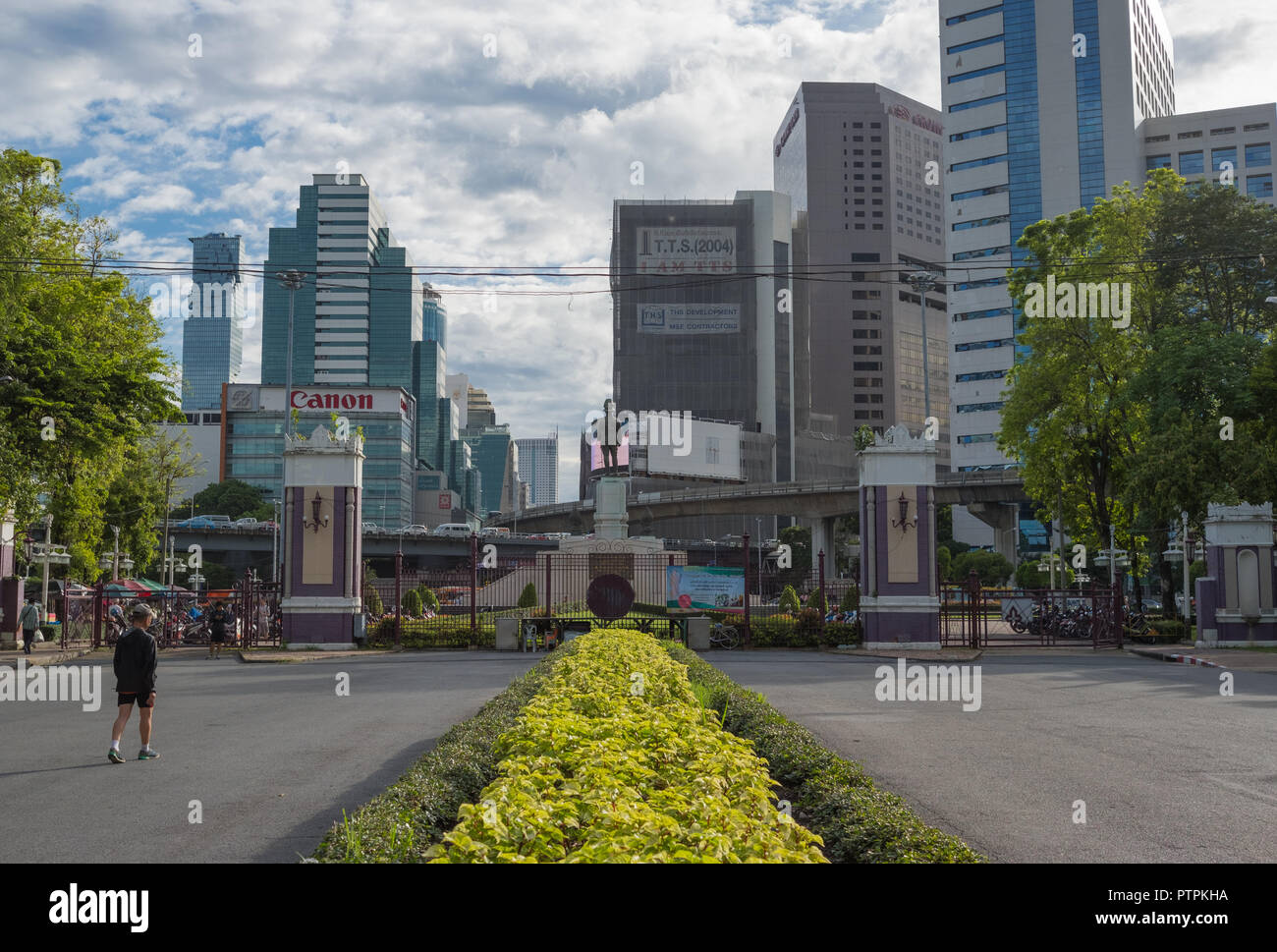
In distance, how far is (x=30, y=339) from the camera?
24719mm

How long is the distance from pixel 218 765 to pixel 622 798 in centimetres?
706

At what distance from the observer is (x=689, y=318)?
132875 mm

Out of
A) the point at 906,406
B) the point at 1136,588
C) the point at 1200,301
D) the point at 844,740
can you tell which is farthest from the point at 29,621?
the point at 906,406

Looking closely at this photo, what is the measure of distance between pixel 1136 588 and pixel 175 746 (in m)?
34.0

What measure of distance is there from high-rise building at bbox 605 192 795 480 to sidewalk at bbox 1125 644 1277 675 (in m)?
102

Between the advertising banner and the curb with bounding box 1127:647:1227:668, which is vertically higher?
the advertising banner

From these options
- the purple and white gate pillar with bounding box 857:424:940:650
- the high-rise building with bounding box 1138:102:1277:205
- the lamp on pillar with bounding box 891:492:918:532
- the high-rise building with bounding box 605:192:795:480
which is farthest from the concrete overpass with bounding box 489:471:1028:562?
the high-rise building with bounding box 1138:102:1277:205

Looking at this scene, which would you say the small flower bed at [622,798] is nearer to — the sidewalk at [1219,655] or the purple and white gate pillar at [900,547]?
the sidewalk at [1219,655]

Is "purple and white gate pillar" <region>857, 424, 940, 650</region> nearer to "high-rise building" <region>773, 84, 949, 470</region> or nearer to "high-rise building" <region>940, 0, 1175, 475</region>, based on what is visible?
"high-rise building" <region>940, 0, 1175, 475</region>

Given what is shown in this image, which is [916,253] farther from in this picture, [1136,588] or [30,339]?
[30,339]

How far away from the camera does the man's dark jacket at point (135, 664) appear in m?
11.4

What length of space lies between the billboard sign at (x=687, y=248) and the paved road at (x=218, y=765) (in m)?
117

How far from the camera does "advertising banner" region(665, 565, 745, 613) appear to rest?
34.4 metres

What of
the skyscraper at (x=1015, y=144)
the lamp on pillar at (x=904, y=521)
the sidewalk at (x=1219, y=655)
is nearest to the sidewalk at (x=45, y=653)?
the lamp on pillar at (x=904, y=521)
